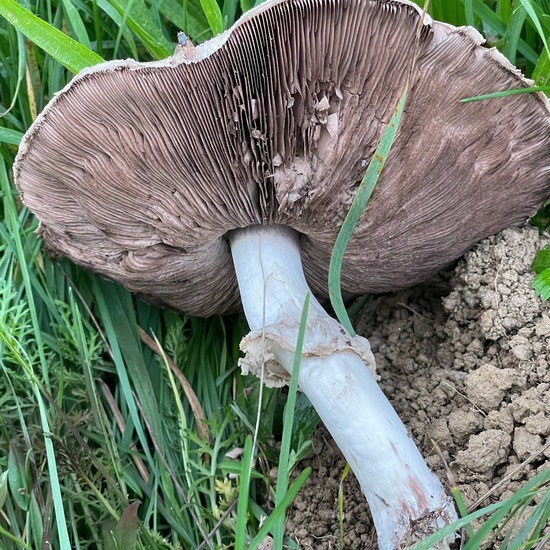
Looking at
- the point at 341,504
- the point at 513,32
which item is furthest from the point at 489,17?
the point at 341,504

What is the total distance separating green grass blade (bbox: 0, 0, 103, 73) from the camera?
72.8 inches

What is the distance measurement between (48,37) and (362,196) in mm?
1086

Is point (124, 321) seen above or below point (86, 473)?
above

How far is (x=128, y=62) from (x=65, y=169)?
46 cm

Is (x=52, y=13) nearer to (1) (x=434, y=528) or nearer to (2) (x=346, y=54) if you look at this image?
(2) (x=346, y=54)

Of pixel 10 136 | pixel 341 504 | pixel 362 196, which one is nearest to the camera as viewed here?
pixel 362 196

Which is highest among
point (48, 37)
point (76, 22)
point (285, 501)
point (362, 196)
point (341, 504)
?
point (76, 22)

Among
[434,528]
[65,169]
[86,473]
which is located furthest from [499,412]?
[65,169]

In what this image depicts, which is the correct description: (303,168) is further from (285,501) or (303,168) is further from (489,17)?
(489,17)

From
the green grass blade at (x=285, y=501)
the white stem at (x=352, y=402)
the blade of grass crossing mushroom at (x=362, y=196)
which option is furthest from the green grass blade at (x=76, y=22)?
the green grass blade at (x=285, y=501)

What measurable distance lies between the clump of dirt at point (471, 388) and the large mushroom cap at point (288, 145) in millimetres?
176

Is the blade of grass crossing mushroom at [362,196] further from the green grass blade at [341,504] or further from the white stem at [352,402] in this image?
the green grass blade at [341,504]

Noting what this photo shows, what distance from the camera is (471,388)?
1.96 meters

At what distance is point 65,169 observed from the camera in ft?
5.87
